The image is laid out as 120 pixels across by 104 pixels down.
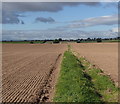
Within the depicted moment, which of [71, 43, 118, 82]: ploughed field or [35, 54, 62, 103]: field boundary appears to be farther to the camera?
[71, 43, 118, 82]: ploughed field

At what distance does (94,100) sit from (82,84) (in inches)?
113

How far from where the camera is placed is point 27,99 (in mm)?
11281

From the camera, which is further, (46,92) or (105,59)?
(105,59)

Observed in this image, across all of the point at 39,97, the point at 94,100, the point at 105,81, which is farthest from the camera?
the point at 105,81

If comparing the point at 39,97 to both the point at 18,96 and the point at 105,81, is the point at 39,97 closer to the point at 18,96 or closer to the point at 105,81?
the point at 18,96

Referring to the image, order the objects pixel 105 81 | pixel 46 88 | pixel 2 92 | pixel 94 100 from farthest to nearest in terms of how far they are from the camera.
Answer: pixel 105 81 → pixel 46 88 → pixel 2 92 → pixel 94 100

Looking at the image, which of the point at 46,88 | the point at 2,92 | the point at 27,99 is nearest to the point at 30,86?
the point at 46,88

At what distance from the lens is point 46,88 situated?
13953 mm

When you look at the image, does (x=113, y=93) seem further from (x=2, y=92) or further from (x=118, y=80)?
(x=2, y=92)

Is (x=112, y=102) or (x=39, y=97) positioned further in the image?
(x=39, y=97)

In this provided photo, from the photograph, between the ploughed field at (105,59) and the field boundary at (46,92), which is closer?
the field boundary at (46,92)

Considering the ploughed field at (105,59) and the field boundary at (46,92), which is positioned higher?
the field boundary at (46,92)

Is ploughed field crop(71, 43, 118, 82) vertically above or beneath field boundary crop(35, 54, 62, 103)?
beneath

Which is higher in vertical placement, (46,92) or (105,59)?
(46,92)
